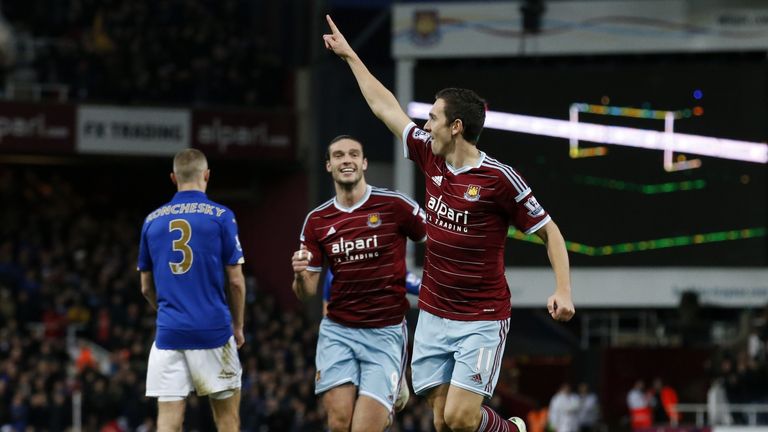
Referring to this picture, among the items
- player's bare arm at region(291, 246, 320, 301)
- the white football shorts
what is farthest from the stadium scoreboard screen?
the white football shorts

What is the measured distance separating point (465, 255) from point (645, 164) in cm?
1563

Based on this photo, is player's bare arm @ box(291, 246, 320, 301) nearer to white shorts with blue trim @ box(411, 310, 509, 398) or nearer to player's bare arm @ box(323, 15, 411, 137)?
white shorts with blue trim @ box(411, 310, 509, 398)

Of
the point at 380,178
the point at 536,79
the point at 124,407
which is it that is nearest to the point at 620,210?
the point at 536,79

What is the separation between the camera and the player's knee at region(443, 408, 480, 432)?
7672 millimetres

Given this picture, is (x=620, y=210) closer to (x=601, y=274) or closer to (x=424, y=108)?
(x=601, y=274)

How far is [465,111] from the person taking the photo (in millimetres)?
7672

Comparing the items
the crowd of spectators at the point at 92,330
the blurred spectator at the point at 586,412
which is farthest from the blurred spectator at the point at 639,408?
the crowd of spectators at the point at 92,330

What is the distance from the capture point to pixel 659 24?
78.8ft

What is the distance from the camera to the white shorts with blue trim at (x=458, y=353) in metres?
7.73

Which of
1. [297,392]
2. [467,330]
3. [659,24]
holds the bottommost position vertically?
[297,392]

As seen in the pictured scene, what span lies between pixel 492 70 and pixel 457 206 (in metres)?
16.0

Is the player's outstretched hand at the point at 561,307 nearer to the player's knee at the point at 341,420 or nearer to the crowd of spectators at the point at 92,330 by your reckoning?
the player's knee at the point at 341,420

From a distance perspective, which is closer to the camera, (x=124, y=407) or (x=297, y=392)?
(x=124, y=407)

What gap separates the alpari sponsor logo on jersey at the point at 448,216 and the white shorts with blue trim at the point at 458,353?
523 mm
